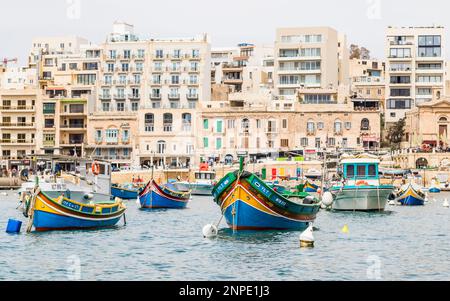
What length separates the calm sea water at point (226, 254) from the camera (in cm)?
3294

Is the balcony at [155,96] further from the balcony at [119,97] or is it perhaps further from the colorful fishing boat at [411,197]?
the colorful fishing boat at [411,197]

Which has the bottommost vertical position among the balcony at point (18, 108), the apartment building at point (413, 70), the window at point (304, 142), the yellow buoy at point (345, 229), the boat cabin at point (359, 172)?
the yellow buoy at point (345, 229)

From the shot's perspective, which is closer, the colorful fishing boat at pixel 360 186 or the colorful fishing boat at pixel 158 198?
the colorful fishing boat at pixel 360 186

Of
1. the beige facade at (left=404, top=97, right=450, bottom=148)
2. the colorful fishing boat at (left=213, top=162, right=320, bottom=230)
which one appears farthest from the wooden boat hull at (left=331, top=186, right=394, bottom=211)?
the beige facade at (left=404, top=97, right=450, bottom=148)

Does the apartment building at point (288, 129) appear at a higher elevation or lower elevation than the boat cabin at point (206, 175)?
higher

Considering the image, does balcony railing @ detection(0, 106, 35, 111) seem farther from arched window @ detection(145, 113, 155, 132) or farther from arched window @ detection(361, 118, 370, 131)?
arched window @ detection(361, 118, 370, 131)

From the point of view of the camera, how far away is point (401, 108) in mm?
120688

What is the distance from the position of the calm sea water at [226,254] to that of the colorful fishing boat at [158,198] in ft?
55.7

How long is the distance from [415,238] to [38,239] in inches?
660

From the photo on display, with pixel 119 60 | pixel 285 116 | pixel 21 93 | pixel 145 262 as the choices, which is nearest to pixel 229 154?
pixel 285 116

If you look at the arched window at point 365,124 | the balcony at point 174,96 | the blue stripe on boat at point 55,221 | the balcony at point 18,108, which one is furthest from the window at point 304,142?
the blue stripe on boat at point 55,221

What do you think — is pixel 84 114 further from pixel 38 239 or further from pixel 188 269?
pixel 188 269

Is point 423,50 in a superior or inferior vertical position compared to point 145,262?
superior

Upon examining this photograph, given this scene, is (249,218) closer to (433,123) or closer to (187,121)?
(433,123)
